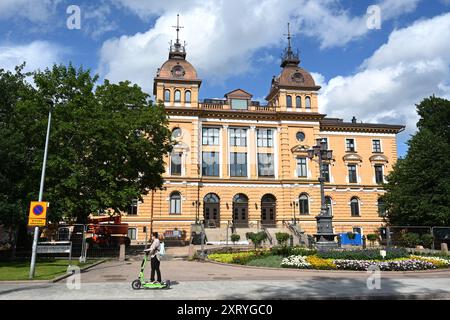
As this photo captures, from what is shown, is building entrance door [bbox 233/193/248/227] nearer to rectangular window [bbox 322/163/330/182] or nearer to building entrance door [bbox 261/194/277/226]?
building entrance door [bbox 261/194/277/226]

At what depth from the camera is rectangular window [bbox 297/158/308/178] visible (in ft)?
155

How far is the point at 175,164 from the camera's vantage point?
148ft

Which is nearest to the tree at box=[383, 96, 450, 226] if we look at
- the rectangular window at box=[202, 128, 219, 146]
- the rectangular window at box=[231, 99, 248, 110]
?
the rectangular window at box=[231, 99, 248, 110]

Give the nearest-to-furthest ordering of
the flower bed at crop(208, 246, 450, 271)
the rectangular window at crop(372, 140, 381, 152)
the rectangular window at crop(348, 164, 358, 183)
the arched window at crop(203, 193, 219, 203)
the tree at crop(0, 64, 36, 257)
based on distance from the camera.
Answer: the flower bed at crop(208, 246, 450, 271), the tree at crop(0, 64, 36, 257), the arched window at crop(203, 193, 219, 203), the rectangular window at crop(348, 164, 358, 183), the rectangular window at crop(372, 140, 381, 152)

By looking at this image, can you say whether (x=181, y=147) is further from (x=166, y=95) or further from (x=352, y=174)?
(x=352, y=174)

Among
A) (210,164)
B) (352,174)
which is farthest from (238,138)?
(352,174)

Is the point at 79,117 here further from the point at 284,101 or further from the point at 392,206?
the point at 392,206

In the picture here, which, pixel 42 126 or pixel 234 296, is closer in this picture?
pixel 234 296

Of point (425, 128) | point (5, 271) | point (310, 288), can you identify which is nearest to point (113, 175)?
Answer: point (5, 271)

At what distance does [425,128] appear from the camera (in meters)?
42.8

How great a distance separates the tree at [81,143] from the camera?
999 inches

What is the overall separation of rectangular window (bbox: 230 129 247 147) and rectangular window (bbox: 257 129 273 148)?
1.79 m

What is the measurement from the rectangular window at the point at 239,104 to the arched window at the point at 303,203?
1308cm
